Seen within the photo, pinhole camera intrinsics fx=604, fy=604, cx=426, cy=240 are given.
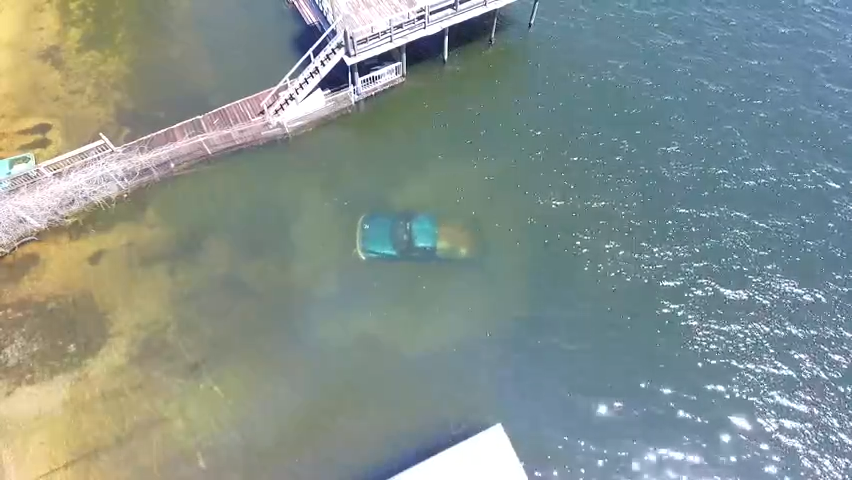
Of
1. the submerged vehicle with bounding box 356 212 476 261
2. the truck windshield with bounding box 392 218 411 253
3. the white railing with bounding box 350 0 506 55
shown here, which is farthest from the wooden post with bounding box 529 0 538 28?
the truck windshield with bounding box 392 218 411 253

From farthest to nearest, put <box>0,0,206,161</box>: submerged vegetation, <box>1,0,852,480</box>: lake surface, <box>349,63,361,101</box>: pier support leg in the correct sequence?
<box>0,0,206,161</box>: submerged vegetation → <box>349,63,361,101</box>: pier support leg → <box>1,0,852,480</box>: lake surface

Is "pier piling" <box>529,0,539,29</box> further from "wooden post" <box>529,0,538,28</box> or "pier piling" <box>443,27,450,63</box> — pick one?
"pier piling" <box>443,27,450,63</box>

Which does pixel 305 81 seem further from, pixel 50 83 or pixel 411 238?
pixel 50 83

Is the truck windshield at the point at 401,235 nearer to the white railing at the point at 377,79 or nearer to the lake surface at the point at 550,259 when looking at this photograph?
the lake surface at the point at 550,259

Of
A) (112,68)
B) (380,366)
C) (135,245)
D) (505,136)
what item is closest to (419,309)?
(380,366)

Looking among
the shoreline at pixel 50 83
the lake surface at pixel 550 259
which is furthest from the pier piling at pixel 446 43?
the shoreline at pixel 50 83
